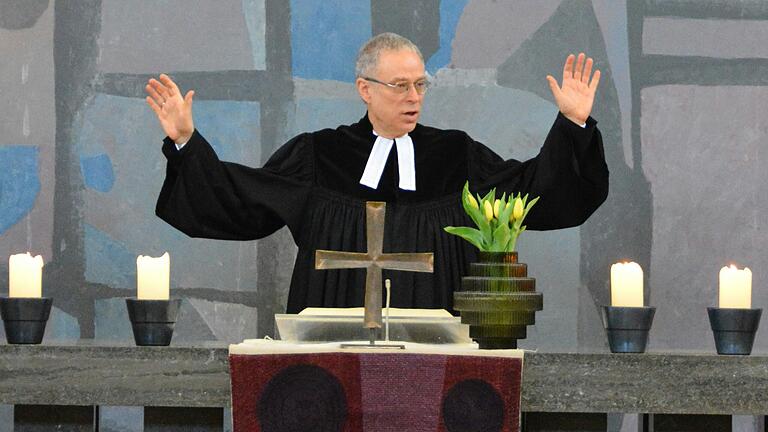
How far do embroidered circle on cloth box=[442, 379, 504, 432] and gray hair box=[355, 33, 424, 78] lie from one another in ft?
5.34

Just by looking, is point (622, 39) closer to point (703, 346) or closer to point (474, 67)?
point (474, 67)

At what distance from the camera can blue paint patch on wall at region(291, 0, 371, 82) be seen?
5094 millimetres

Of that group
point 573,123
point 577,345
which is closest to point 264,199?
point 573,123

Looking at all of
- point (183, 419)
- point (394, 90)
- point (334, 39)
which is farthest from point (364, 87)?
point (183, 419)

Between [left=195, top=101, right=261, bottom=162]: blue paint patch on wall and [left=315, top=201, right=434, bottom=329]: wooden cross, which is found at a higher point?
[left=195, top=101, right=261, bottom=162]: blue paint patch on wall

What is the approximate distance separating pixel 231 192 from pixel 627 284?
61.3 inches

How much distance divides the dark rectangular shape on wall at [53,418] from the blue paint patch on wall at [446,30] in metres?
2.22

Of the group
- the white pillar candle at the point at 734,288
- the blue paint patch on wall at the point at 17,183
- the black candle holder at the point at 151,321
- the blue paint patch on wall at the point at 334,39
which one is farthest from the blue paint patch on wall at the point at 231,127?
the white pillar candle at the point at 734,288

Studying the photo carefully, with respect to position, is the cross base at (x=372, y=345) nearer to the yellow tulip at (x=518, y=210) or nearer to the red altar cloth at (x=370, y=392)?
the red altar cloth at (x=370, y=392)

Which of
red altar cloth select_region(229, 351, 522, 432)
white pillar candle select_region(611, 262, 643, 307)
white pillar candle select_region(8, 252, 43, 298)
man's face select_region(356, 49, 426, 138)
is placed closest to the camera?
red altar cloth select_region(229, 351, 522, 432)

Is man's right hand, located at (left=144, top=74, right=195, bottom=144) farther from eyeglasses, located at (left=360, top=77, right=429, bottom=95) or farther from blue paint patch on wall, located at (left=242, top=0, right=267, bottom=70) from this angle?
blue paint patch on wall, located at (left=242, top=0, right=267, bottom=70)

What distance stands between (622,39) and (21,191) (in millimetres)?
2555

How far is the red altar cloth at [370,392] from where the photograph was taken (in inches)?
118

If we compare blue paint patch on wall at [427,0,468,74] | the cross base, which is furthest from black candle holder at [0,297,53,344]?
blue paint patch on wall at [427,0,468,74]
